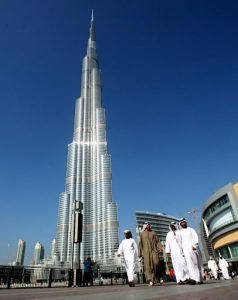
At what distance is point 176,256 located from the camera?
7.73m

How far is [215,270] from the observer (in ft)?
77.2

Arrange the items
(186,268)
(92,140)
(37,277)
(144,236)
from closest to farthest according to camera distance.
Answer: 1. (186,268)
2. (144,236)
3. (37,277)
4. (92,140)

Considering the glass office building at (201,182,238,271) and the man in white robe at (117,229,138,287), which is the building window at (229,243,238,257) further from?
the man in white robe at (117,229,138,287)

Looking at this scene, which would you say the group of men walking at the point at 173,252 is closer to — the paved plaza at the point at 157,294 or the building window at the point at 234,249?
the paved plaza at the point at 157,294

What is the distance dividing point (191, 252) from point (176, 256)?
1.74 ft

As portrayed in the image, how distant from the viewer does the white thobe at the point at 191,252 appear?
7152 mm

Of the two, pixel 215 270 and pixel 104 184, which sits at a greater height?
pixel 104 184

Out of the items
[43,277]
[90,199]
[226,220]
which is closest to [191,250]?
[43,277]

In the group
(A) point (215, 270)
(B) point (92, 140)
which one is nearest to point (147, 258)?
(A) point (215, 270)

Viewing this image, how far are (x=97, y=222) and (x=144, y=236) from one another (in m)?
171

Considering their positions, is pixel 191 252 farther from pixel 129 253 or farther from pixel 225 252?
pixel 225 252

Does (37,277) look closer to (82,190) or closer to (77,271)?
(77,271)

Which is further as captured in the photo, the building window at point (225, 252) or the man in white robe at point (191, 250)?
the building window at point (225, 252)

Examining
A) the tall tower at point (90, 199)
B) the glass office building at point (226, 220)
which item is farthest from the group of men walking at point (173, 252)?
the tall tower at point (90, 199)
